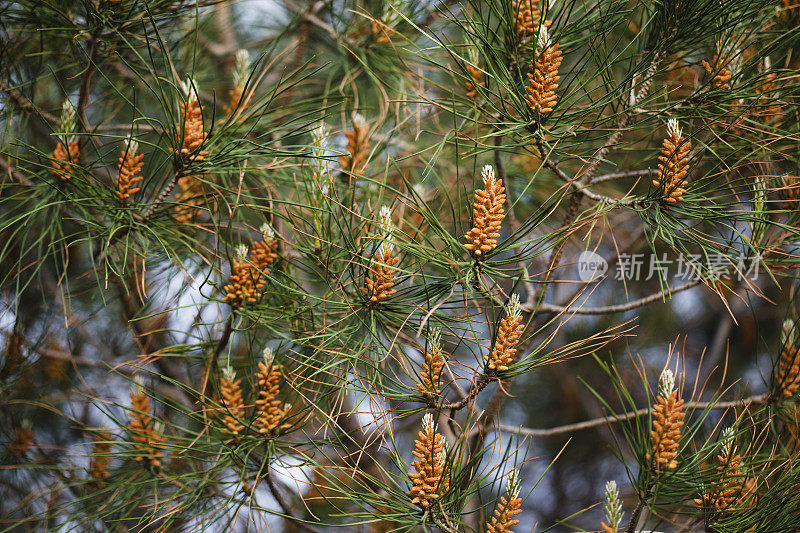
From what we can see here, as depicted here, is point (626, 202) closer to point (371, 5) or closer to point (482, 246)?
point (482, 246)

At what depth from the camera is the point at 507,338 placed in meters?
0.61

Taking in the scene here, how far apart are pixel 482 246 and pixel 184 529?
578mm

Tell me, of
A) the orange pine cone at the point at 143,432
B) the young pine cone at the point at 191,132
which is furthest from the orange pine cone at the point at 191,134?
the orange pine cone at the point at 143,432

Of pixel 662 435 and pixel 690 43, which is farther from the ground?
Result: pixel 690 43

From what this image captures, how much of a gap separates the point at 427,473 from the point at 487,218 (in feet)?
0.86

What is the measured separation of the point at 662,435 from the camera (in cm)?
64

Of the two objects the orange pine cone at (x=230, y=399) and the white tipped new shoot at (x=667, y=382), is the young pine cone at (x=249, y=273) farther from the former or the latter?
the white tipped new shoot at (x=667, y=382)

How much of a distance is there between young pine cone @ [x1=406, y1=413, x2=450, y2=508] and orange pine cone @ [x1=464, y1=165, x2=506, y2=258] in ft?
0.58

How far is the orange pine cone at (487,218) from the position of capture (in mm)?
576

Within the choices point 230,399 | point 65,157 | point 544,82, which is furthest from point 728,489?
point 65,157

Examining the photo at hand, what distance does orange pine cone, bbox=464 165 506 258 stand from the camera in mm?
576

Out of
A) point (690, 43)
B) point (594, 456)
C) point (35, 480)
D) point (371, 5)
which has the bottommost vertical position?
point (594, 456)

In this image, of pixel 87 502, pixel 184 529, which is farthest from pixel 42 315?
pixel 184 529

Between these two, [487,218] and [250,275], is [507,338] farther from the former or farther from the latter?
[250,275]
